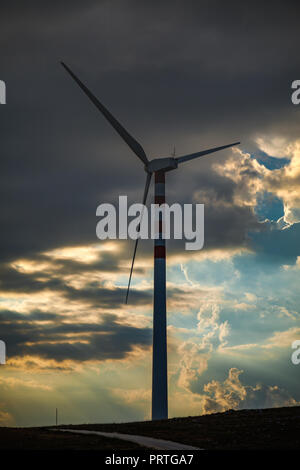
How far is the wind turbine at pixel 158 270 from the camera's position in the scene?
103188mm

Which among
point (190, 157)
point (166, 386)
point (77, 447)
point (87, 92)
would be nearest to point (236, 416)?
point (166, 386)

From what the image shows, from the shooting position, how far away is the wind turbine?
10319cm

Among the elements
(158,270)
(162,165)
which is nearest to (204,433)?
(158,270)

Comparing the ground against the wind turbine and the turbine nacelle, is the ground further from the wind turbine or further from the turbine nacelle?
the turbine nacelle

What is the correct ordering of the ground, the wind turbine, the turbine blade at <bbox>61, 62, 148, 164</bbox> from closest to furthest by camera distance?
1. the ground
2. the wind turbine
3. the turbine blade at <bbox>61, 62, 148, 164</bbox>

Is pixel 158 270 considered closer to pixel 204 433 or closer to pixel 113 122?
pixel 113 122

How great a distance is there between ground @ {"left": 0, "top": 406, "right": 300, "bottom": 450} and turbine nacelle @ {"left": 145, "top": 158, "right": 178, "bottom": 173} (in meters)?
41.7

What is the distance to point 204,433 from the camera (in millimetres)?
73438

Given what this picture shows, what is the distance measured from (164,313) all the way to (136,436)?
118 feet

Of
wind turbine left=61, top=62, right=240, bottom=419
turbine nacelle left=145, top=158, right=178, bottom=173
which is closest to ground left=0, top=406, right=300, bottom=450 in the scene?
wind turbine left=61, top=62, right=240, bottom=419

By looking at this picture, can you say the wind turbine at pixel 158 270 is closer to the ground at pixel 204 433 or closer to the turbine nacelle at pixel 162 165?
the turbine nacelle at pixel 162 165
